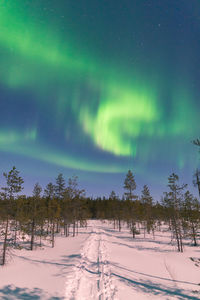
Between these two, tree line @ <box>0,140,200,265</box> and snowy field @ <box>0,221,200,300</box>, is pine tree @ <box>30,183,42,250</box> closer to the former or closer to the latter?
tree line @ <box>0,140,200,265</box>

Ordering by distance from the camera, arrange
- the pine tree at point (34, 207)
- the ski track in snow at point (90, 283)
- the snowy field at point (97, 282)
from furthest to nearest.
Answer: the pine tree at point (34, 207)
the snowy field at point (97, 282)
the ski track in snow at point (90, 283)

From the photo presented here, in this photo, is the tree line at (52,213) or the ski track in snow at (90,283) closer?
the ski track in snow at (90,283)

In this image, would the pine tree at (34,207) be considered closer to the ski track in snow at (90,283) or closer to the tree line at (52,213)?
the tree line at (52,213)

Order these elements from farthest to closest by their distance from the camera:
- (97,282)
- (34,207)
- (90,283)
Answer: (34,207)
(97,282)
(90,283)

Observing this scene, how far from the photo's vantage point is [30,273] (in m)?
10.9

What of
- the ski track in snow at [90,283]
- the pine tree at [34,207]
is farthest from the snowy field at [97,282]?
the pine tree at [34,207]

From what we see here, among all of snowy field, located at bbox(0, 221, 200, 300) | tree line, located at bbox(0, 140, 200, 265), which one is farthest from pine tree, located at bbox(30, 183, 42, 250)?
snowy field, located at bbox(0, 221, 200, 300)

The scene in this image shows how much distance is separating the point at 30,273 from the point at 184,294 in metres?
9.87

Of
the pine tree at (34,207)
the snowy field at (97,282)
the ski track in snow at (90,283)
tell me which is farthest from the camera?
the pine tree at (34,207)

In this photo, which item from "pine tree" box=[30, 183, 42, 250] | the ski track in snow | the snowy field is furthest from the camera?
"pine tree" box=[30, 183, 42, 250]

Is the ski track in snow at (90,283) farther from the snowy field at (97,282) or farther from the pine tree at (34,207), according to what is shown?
the pine tree at (34,207)

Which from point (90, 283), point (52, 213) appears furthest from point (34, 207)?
point (90, 283)

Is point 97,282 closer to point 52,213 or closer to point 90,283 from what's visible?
point 90,283

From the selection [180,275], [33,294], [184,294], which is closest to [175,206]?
[180,275]
